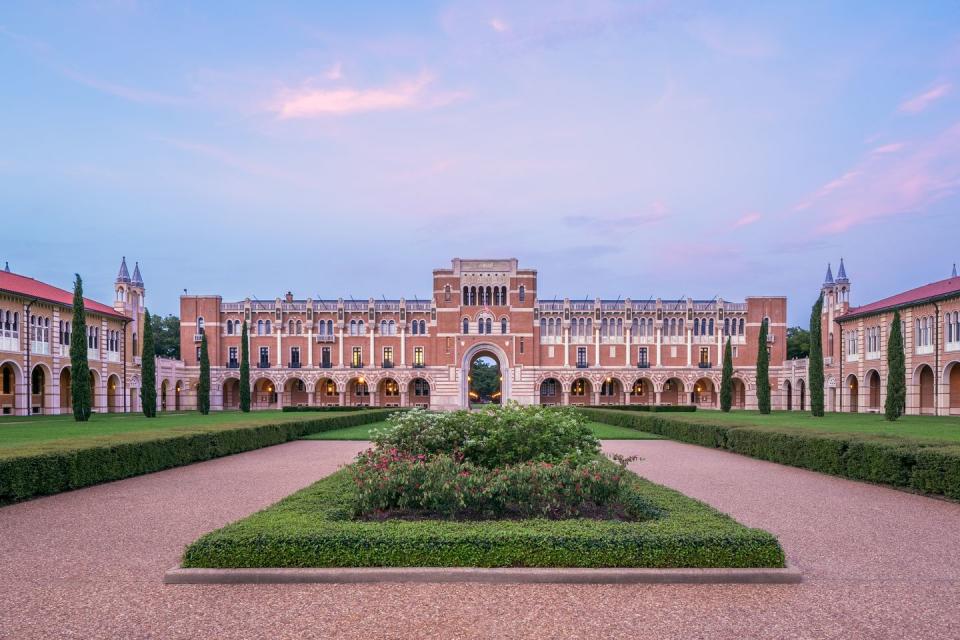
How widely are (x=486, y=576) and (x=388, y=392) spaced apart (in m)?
59.0

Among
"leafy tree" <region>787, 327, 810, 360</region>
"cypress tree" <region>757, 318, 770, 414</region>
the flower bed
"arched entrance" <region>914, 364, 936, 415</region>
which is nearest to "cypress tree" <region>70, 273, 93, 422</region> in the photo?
the flower bed

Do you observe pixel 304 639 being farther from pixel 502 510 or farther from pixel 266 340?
pixel 266 340

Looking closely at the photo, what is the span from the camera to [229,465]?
17.6m

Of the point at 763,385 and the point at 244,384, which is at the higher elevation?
the point at 763,385

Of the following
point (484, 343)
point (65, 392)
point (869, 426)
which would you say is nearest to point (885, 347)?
point (869, 426)

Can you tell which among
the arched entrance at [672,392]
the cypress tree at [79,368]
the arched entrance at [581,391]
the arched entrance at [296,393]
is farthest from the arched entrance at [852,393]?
the cypress tree at [79,368]

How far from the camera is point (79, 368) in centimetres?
3603

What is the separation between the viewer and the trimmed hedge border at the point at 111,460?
38.2ft

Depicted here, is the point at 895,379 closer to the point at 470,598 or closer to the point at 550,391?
the point at 550,391

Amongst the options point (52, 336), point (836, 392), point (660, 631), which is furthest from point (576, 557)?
point (836, 392)

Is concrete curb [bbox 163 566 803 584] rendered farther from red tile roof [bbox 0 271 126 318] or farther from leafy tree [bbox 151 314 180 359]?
leafy tree [bbox 151 314 180 359]

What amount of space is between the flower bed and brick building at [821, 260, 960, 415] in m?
39.3

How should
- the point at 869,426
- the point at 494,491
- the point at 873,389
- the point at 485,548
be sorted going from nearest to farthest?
the point at 485,548, the point at 494,491, the point at 869,426, the point at 873,389

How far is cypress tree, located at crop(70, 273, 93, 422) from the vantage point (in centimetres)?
3341
